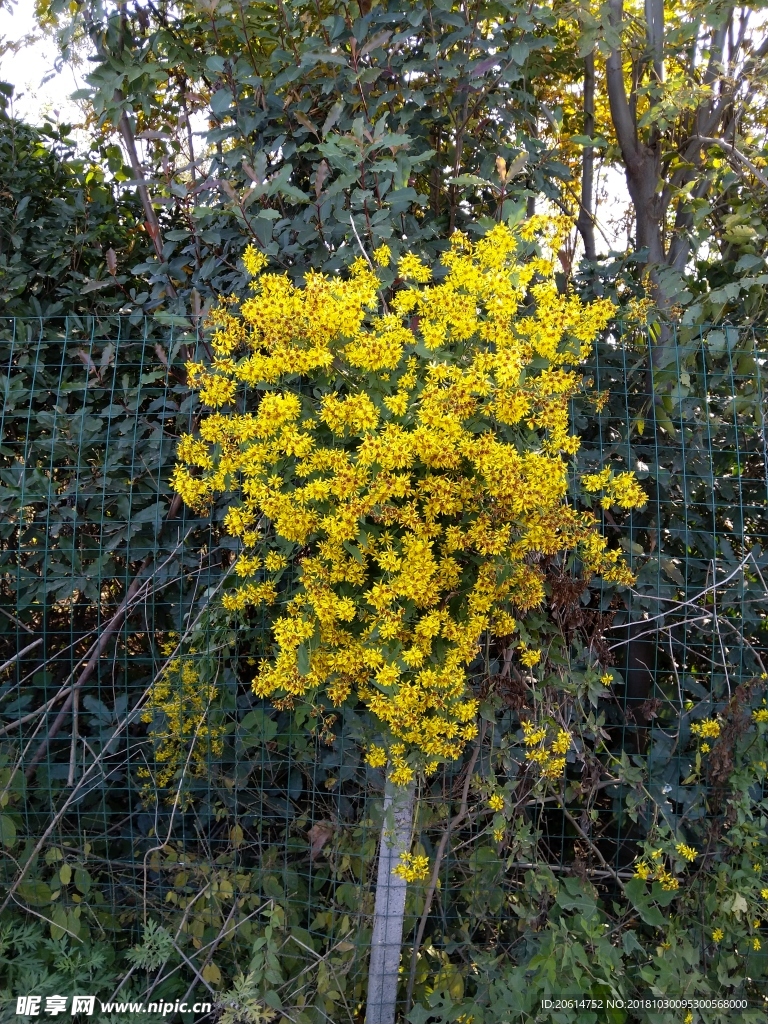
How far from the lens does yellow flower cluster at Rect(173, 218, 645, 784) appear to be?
5.90ft

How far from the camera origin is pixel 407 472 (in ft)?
6.23

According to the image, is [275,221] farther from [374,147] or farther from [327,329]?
[327,329]

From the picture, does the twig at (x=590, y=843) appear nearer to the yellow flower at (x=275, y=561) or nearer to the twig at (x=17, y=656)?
the yellow flower at (x=275, y=561)

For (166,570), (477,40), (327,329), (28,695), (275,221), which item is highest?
(477,40)

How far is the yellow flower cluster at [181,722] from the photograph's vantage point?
2428 millimetres

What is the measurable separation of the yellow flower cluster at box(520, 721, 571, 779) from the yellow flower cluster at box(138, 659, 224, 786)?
0.89 meters

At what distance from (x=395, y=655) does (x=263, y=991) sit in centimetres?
105

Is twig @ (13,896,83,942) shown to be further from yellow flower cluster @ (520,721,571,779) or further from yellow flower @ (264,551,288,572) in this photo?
yellow flower cluster @ (520,721,571,779)

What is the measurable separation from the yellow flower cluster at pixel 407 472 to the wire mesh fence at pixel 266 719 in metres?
0.28

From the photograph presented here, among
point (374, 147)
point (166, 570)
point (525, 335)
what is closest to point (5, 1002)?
point (166, 570)

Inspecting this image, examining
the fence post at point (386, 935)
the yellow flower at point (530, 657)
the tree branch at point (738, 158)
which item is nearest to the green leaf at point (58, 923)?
the fence post at point (386, 935)

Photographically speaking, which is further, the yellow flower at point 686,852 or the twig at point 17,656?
the twig at point 17,656

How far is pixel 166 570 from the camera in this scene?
2578mm

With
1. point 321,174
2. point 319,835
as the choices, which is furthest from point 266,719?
point 321,174
